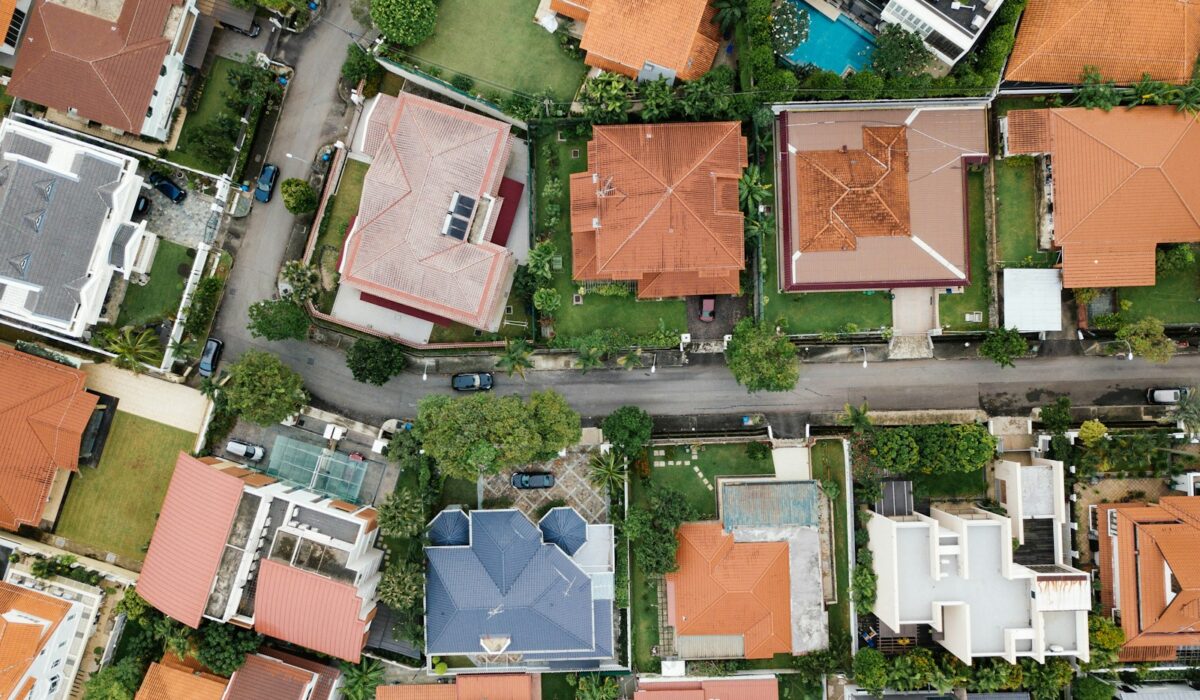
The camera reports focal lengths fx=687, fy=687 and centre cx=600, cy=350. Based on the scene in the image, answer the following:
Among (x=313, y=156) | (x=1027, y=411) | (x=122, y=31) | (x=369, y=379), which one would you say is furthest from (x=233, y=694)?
(x=1027, y=411)

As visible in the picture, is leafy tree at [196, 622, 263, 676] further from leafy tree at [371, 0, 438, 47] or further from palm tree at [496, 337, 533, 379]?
leafy tree at [371, 0, 438, 47]

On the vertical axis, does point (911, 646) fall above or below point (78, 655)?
above

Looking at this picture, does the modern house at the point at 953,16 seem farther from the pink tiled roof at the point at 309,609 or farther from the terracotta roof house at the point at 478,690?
the pink tiled roof at the point at 309,609

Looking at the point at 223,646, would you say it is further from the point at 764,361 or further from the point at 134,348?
the point at 764,361

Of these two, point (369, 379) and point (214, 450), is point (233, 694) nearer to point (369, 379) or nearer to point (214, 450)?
point (214, 450)

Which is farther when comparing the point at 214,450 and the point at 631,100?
the point at 214,450

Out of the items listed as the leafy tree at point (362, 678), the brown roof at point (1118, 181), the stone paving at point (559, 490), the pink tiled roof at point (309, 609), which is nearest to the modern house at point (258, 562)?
the pink tiled roof at point (309, 609)

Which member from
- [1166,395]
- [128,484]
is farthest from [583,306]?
[1166,395]
